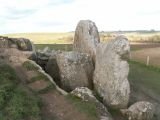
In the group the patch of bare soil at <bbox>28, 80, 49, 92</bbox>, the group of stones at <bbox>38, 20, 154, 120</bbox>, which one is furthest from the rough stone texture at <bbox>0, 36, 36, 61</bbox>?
the patch of bare soil at <bbox>28, 80, 49, 92</bbox>

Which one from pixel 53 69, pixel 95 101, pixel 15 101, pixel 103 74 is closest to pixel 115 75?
pixel 103 74

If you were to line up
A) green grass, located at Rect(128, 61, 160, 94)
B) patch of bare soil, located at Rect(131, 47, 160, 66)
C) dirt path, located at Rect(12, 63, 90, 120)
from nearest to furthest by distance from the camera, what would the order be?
dirt path, located at Rect(12, 63, 90, 120) < green grass, located at Rect(128, 61, 160, 94) < patch of bare soil, located at Rect(131, 47, 160, 66)

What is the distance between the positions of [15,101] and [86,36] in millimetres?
8839

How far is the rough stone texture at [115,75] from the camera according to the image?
792 inches

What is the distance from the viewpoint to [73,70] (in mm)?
21672

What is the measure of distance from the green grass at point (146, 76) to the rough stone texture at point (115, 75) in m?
5.84

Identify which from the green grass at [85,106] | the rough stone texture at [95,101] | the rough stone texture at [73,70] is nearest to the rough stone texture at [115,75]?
the rough stone texture at [73,70]

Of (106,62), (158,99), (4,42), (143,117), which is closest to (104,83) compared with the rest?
(106,62)

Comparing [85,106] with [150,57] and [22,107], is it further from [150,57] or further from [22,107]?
[150,57]

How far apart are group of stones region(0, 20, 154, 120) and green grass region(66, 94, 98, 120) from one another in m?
0.27

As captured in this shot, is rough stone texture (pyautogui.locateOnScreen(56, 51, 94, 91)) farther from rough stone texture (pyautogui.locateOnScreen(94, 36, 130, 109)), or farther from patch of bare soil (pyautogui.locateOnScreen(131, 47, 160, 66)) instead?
patch of bare soil (pyautogui.locateOnScreen(131, 47, 160, 66))

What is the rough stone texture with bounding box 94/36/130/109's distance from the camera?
20.1m

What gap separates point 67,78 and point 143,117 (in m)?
4.72

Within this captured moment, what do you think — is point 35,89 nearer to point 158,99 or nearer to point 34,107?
point 34,107
